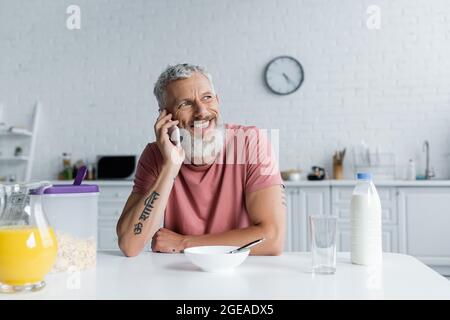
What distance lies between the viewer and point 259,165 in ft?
5.65

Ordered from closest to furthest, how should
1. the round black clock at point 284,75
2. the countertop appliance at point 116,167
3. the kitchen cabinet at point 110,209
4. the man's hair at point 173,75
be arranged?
the man's hair at point 173,75 < the kitchen cabinet at point 110,209 < the round black clock at point 284,75 < the countertop appliance at point 116,167

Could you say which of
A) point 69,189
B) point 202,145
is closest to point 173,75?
point 202,145

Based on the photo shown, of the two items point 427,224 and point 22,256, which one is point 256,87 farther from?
point 22,256

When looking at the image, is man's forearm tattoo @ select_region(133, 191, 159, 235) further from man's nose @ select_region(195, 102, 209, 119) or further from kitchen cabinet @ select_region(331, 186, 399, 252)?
kitchen cabinet @ select_region(331, 186, 399, 252)

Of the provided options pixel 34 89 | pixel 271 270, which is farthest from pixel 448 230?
pixel 34 89

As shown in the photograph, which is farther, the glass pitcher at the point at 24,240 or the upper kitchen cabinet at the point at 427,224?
the upper kitchen cabinet at the point at 427,224

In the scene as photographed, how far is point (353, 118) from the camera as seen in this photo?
4.01 m

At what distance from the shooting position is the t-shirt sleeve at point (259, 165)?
1.67 metres

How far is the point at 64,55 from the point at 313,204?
109 inches

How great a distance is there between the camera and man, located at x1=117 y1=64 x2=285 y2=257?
5.01ft

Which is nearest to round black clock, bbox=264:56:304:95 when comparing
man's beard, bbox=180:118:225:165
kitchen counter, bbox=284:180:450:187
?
kitchen counter, bbox=284:180:450:187

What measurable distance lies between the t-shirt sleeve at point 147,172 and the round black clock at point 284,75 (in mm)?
2460

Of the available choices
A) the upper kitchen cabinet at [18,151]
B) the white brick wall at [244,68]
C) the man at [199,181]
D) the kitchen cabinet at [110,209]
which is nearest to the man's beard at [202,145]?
the man at [199,181]

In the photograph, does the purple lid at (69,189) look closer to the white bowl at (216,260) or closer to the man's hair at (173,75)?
the white bowl at (216,260)
